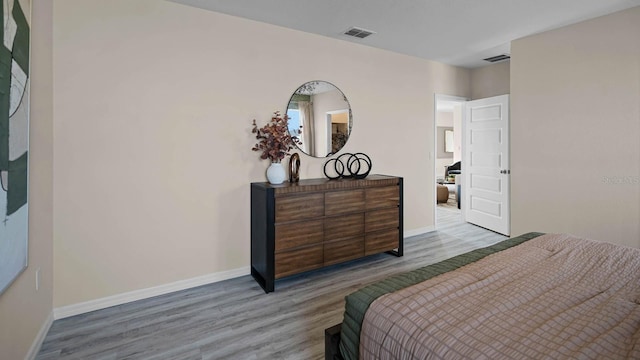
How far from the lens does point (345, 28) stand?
11.2 feet

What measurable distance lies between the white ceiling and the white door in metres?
1.11

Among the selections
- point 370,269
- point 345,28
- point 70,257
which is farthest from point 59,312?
point 345,28

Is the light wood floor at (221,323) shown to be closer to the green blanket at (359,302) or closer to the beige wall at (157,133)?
the beige wall at (157,133)

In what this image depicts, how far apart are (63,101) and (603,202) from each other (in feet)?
16.9

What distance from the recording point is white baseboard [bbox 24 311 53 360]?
6.27ft

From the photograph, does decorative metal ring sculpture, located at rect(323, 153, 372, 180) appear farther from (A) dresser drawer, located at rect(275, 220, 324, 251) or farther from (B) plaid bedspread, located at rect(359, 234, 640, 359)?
(B) plaid bedspread, located at rect(359, 234, 640, 359)

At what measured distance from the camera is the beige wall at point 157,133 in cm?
248

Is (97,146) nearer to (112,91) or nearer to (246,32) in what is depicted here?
(112,91)

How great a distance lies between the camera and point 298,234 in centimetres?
301

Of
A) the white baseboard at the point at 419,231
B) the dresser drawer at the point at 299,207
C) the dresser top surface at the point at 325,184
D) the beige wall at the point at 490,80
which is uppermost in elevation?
the beige wall at the point at 490,80

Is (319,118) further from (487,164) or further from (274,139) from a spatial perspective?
(487,164)

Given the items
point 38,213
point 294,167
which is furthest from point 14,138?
point 294,167

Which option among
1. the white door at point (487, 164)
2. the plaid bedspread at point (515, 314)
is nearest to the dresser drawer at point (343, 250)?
the plaid bedspread at point (515, 314)

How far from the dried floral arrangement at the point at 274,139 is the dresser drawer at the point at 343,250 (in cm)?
105
